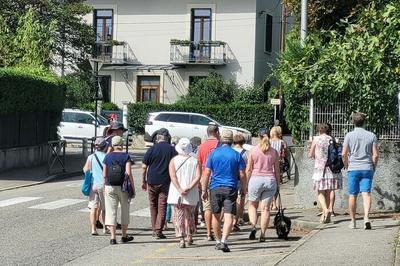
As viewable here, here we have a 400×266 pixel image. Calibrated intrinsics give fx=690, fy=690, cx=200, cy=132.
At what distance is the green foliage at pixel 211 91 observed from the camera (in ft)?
124

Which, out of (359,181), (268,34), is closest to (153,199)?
(359,181)

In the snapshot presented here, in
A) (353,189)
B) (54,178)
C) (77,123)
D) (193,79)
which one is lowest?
(54,178)

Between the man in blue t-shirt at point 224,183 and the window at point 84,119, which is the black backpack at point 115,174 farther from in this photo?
the window at point 84,119

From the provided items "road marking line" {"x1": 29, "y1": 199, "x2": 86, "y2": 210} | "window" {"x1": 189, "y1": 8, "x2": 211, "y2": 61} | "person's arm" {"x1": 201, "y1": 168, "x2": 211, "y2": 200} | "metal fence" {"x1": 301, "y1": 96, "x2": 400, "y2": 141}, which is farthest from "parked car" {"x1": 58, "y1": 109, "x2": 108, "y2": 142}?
"person's arm" {"x1": 201, "y1": 168, "x2": 211, "y2": 200}

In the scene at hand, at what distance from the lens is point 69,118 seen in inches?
1320

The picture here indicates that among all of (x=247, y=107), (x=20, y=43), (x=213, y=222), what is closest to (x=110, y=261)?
(x=213, y=222)

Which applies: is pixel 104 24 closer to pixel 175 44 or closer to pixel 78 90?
pixel 175 44

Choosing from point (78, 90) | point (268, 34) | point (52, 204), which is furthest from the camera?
point (268, 34)

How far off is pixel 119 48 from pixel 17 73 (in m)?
19.2

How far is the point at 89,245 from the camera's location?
10.5 m

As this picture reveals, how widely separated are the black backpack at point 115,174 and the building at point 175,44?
28.5 metres

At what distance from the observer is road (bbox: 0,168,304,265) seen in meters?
9.29

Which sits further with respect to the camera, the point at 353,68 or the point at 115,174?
the point at 353,68

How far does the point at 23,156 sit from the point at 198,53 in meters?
18.1
